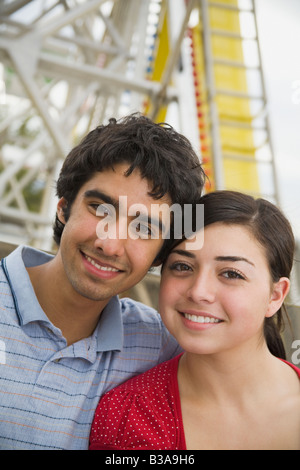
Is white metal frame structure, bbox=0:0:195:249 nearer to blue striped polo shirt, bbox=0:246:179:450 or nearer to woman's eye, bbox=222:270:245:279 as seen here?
blue striped polo shirt, bbox=0:246:179:450

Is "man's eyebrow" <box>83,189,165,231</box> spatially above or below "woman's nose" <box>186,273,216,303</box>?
above

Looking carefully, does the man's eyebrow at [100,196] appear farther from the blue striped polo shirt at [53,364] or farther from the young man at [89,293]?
the blue striped polo shirt at [53,364]

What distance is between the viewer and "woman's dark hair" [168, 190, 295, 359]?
4.70 feet

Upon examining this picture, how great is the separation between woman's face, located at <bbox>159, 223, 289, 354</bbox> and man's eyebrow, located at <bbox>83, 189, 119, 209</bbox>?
0.86 ft

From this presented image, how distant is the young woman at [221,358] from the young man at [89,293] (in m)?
Result: 0.11

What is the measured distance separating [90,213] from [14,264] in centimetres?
32

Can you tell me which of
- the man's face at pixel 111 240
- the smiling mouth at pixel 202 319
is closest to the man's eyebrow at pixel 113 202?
the man's face at pixel 111 240

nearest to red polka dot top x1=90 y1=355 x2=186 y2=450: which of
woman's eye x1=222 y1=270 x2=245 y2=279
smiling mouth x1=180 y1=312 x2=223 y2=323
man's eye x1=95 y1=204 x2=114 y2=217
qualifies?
smiling mouth x1=180 y1=312 x2=223 y2=323

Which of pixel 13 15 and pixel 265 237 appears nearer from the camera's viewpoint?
pixel 265 237

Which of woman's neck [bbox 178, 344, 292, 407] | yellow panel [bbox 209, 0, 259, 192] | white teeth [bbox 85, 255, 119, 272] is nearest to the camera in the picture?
woman's neck [bbox 178, 344, 292, 407]

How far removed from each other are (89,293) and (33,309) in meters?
0.18
